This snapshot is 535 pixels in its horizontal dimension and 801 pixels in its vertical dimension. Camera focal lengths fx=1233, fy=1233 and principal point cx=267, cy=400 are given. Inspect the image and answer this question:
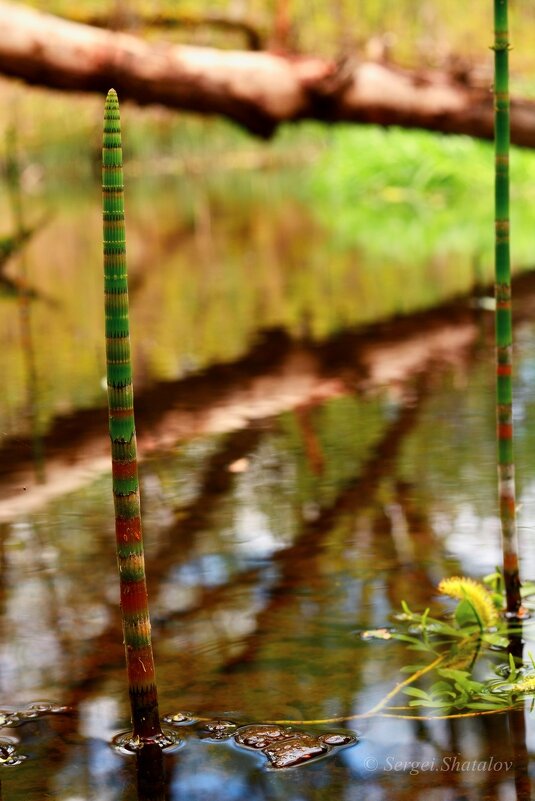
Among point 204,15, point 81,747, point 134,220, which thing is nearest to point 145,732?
point 81,747

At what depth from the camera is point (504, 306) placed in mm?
2885

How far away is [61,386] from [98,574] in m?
2.84

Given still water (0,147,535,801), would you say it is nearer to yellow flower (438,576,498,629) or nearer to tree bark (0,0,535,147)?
yellow flower (438,576,498,629)

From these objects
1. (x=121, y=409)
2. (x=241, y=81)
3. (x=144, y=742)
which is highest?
(x=241, y=81)

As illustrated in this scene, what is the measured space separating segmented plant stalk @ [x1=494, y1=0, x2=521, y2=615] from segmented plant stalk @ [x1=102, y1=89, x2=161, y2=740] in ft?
3.30

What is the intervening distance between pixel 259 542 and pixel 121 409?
1.63 m

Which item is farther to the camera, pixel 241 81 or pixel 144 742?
pixel 241 81

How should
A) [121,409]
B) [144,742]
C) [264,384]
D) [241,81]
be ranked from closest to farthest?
[121,409] < [144,742] < [264,384] < [241,81]

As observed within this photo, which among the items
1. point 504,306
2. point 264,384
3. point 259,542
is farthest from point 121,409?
point 264,384

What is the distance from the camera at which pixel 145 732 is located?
243 cm

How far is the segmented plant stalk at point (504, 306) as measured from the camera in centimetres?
284

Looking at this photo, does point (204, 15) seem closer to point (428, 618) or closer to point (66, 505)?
point (66, 505)

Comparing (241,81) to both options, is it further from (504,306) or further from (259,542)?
(504,306)

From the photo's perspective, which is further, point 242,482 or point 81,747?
point 242,482
